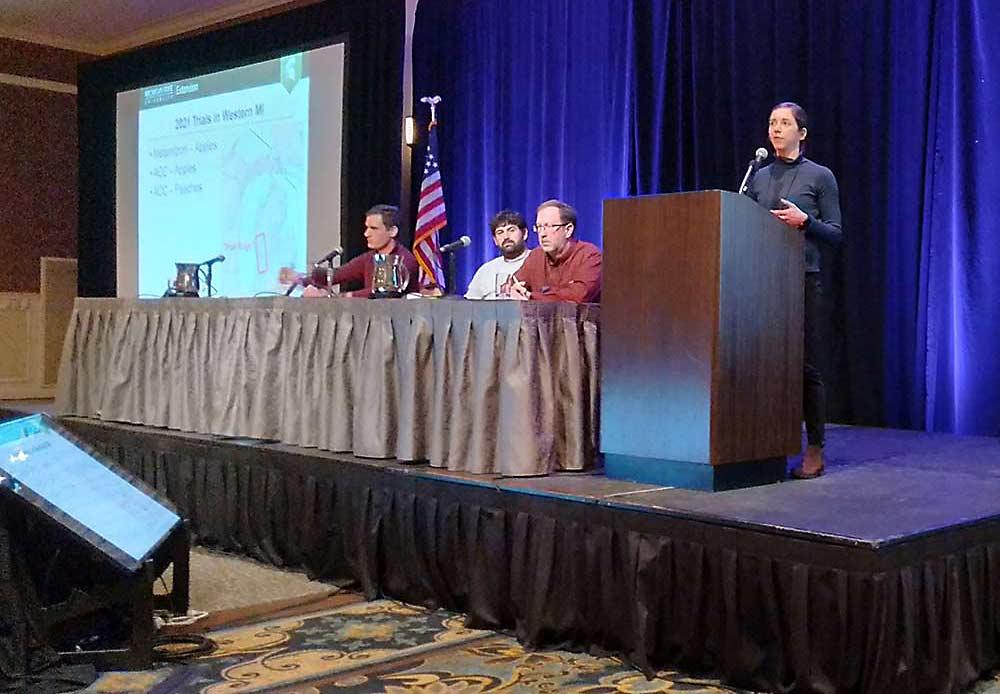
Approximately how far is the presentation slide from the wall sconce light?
517mm

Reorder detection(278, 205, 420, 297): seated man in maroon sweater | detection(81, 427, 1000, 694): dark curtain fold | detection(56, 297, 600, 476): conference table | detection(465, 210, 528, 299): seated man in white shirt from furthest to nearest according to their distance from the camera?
1. detection(465, 210, 528, 299): seated man in white shirt
2. detection(278, 205, 420, 297): seated man in maroon sweater
3. detection(56, 297, 600, 476): conference table
4. detection(81, 427, 1000, 694): dark curtain fold

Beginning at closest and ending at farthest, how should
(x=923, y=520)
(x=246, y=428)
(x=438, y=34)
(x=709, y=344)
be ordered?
(x=923, y=520) < (x=709, y=344) < (x=246, y=428) < (x=438, y=34)

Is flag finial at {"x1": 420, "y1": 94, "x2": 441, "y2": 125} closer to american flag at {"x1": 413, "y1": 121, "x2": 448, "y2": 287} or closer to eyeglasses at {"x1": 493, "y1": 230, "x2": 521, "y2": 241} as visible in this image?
american flag at {"x1": 413, "y1": 121, "x2": 448, "y2": 287}

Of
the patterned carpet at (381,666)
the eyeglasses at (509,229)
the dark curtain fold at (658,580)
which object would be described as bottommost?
the patterned carpet at (381,666)

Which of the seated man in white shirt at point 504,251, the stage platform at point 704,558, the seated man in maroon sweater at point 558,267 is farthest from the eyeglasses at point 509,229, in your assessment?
the stage platform at point 704,558

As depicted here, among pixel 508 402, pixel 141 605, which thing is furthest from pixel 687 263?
pixel 141 605

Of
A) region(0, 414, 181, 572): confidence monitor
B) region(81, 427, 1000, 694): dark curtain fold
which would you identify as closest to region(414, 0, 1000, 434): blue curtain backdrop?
region(81, 427, 1000, 694): dark curtain fold

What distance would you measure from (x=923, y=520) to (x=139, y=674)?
2.05m

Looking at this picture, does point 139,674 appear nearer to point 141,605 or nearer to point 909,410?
point 141,605

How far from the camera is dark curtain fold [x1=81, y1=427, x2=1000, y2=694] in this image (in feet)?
8.29

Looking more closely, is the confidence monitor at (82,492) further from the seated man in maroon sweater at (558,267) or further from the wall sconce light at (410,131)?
the wall sconce light at (410,131)

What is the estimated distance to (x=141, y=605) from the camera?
9.16 ft

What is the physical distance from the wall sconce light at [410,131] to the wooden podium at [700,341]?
4439 mm

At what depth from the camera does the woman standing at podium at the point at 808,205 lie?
336cm
